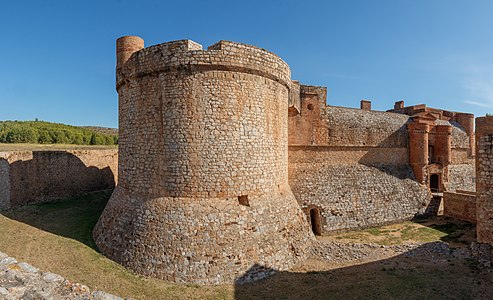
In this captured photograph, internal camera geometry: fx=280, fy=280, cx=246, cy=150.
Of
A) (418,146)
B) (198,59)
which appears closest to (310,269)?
(198,59)

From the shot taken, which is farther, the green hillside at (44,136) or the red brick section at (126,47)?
the green hillside at (44,136)

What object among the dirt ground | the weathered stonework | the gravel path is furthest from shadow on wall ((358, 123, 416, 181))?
the gravel path

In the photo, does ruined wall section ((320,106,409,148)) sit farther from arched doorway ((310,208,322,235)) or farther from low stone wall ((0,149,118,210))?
low stone wall ((0,149,118,210))

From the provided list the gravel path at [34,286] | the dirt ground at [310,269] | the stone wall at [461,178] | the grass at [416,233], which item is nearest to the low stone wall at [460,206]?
the grass at [416,233]

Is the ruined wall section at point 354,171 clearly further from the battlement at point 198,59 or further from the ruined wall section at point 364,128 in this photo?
the battlement at point 198,59

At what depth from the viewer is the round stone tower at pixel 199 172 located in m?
8.60

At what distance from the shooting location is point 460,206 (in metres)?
16.5

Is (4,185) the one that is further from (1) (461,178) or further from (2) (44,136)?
(2) (44,136)

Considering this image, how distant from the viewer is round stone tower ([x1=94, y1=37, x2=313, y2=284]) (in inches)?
Result: 339

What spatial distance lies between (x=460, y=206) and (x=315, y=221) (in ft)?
30.8

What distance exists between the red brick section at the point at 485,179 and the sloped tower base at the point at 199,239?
608 centimetres

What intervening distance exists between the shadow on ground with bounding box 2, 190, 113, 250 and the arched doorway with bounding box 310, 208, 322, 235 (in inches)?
386

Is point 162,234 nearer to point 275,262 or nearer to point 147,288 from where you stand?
point 147,288

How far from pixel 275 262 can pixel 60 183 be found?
1304 cm
